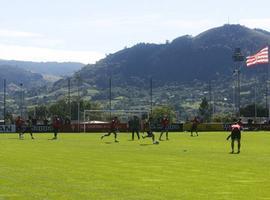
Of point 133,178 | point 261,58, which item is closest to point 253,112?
point 261,58

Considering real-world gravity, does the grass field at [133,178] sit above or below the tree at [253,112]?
below

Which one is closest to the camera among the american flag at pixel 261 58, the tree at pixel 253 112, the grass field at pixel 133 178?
the grass field at pixel 133 178

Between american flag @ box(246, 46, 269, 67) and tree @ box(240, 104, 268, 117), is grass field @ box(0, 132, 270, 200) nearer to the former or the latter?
american flag @ box(246, 46, 269, 67)

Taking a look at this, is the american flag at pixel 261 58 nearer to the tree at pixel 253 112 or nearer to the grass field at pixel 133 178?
the grass field at pixel 133 178

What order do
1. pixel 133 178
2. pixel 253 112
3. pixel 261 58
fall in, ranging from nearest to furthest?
1. pixel 133 178
2. pixel 261 58
3. pixel 253 112

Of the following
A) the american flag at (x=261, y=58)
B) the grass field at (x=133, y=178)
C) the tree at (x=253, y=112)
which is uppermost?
the american flag at (x=261, y=58)

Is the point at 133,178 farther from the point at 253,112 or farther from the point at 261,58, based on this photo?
the point at 253,112

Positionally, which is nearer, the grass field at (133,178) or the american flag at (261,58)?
the grass field at (133,178)

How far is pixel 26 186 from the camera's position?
1777 centimetres

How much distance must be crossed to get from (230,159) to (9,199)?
51.8ft

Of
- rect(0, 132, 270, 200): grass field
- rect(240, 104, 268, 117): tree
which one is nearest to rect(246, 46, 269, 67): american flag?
rect(0, 132, 270, 200): grass field

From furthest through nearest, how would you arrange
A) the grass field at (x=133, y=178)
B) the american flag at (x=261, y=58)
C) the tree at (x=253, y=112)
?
the tree at (x=253, y=112) → the american flag at (x=261, y=58) → the grass field at (x=133, y=178)

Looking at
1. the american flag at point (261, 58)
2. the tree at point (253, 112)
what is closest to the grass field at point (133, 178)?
the american flag at point (261, 58)

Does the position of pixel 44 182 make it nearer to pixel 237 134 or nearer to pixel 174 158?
pixel 174 158
